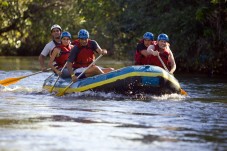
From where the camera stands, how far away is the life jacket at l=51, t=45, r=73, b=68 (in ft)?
54.5

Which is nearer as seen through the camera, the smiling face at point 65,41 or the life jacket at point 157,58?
the life jacket at point 157,58

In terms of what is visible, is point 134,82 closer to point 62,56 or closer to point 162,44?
point 162,44

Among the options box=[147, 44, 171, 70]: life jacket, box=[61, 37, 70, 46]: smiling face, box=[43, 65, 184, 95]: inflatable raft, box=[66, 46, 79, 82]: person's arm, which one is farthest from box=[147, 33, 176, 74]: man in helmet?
box=[61, 37, 70, 46]: smiling face

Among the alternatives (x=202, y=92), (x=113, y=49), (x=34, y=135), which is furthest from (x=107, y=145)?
(x=113, y=49)

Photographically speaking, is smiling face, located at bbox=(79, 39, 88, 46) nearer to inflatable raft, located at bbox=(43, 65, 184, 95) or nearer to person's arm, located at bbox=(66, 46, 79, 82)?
person's arm, located at bbox=(66, 46, 79, 82)

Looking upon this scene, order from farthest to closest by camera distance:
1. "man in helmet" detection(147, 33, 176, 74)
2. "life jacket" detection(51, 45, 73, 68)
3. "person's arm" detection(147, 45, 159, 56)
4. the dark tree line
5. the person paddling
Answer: the dark tree line, "life jacket" detection(51, 45, 73, 68), the person paddling, "man in helmet" detection(147, 33, 176, 74), "person's arm" detection(147, 45, 159, 56)

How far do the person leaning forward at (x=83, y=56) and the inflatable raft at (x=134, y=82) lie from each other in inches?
27.3

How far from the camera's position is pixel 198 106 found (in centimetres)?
1324

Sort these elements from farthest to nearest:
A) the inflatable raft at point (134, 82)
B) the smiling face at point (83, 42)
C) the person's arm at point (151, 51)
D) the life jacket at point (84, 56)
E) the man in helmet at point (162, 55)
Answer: the life jacket at point (84, 56) → the smiling face at point (83, 42) → the man in helmet at point (162, 55) → the person's arm at point (151, 51) → the inflatable raft at point (134, 82)

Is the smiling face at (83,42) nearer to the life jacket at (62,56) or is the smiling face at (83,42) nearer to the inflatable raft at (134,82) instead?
the inflatable raft at (134,82)

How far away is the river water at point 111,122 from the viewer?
28.1 ft

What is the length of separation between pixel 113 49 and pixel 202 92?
12876mm

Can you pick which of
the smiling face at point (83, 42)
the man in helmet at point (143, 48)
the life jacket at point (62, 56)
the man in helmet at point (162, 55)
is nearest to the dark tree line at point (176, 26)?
the man in helmet at point (143, 48)

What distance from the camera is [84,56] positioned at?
1565cm
